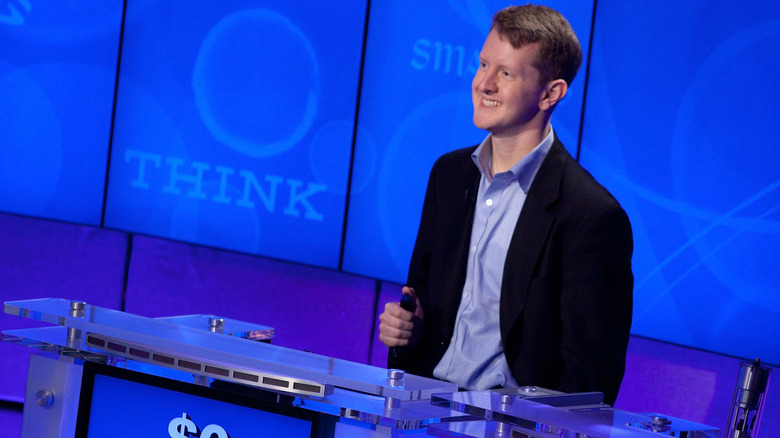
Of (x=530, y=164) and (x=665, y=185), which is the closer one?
(x=530, y=164)

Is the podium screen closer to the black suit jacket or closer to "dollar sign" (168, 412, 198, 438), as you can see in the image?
"dollar sign" (168, 412, 198, 438)

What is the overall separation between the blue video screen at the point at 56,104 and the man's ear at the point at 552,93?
3338 mm

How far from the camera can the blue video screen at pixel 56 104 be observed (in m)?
4.74

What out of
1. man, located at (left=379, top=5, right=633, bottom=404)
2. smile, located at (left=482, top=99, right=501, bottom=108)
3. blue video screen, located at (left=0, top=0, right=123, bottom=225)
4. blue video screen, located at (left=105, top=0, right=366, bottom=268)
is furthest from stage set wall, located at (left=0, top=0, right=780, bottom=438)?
smile, located at (left=482, top=99, right=501, bottom=108)

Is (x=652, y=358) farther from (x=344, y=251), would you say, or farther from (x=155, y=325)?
(x=155, y=325)

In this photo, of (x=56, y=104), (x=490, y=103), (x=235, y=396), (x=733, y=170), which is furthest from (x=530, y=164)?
(x=56, y=104)

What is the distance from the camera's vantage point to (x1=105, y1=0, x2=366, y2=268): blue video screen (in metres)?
4.41

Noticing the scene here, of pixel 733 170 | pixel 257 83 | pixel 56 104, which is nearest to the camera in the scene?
pixel 733 170

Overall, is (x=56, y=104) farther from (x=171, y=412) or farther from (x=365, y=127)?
(x=171, y=412)

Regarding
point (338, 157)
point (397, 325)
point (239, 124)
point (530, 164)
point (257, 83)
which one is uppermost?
point (257, 83)

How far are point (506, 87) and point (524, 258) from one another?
14.0 inches

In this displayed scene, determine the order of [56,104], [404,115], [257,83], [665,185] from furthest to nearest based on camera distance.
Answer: [56,104], [257,83], [404,115], [665,185]

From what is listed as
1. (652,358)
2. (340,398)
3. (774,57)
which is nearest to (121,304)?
→ (652,358)

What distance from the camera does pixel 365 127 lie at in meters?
4.35
